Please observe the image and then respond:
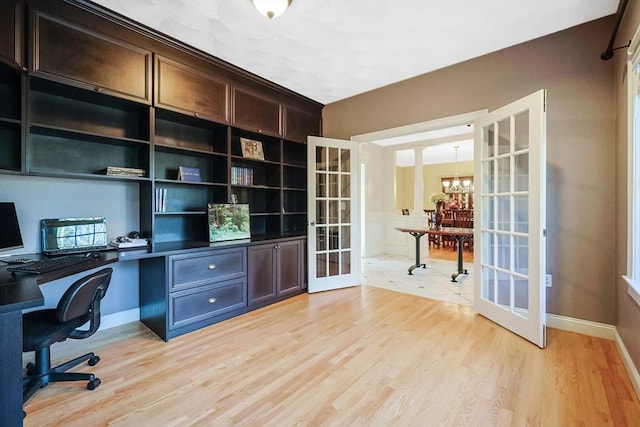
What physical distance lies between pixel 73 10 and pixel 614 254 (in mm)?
4594

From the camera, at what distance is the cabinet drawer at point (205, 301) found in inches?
96.3

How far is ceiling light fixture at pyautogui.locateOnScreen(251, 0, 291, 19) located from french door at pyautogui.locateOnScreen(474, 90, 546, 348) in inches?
79.4

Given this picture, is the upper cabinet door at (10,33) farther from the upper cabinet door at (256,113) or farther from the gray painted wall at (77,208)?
the upper cabinet door at (256,113)

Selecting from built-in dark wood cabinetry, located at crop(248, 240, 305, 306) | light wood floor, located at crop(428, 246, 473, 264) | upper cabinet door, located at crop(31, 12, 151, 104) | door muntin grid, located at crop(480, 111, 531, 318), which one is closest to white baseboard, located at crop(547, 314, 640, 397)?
door muntin grid, located at crop(480, 111, 531, 318)

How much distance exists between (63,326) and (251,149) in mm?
2425

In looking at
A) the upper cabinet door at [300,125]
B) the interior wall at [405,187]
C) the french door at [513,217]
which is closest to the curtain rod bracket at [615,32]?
the french door at [513,217]

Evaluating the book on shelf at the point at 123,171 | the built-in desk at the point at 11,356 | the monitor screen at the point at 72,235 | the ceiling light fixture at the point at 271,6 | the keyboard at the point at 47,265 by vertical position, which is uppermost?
the ceiling light fixture at the point at 271,6

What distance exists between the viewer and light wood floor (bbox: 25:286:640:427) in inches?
60.0

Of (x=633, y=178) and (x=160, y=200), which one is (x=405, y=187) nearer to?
(x=633, y=178)

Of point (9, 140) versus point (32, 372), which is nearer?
point (32, 372)

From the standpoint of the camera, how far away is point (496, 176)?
2.68m

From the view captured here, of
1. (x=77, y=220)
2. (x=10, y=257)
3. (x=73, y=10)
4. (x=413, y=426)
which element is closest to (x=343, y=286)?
(x=413, y=426)

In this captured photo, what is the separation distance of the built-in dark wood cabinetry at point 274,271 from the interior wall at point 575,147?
8.39 ft

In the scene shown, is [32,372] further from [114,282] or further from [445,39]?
[445,39]
